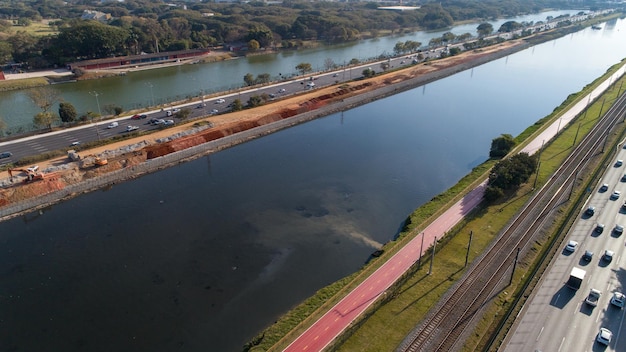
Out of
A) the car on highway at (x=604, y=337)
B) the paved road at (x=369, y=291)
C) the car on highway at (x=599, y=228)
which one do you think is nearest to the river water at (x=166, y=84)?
the paved road at (x=369, y=291)

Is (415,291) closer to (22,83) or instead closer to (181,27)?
(22,83)

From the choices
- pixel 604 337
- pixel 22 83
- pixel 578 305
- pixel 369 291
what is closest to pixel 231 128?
pixel 369 291

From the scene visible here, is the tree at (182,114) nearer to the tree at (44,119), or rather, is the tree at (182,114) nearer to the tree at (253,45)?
the tree at (44,119)

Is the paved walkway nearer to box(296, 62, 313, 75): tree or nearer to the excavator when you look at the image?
the excavator

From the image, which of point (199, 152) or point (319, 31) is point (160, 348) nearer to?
point (199, 152)

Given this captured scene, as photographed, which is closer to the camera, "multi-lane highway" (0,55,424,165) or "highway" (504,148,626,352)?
"highway" (504,148,626,352)

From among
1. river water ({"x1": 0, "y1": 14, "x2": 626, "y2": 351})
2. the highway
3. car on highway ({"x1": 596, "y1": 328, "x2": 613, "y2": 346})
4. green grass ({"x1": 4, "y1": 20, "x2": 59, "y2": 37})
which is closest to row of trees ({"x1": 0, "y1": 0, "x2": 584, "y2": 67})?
green grass ({"x1": 4, "y1": 20, "x2": 59, "y2": 37})
